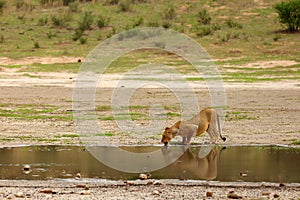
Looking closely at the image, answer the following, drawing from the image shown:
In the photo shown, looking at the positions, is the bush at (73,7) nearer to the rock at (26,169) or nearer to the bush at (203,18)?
the bush at (203,18)

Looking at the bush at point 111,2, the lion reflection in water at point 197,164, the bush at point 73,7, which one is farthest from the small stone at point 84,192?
the bush at point 111,2

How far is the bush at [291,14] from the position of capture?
3684 centimetres

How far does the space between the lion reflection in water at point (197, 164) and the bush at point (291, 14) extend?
24.0 meters

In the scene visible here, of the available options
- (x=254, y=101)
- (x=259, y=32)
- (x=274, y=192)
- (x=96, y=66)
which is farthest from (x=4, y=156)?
(x=259, y=32)

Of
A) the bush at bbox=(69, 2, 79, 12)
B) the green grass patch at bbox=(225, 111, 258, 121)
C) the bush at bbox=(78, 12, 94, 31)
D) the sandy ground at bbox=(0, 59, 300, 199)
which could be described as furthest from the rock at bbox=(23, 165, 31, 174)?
the bush at bbox=(69, 2, 79, 12)

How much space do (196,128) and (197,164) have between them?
6.53ft

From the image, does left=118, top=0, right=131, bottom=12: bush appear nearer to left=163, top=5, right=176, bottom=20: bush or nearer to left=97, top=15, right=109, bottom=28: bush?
left=163, top=5, right=176, bottom=20: bush

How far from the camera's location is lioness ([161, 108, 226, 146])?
47.1 feet

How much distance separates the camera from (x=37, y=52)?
110 ft

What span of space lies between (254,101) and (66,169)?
37.9 ft

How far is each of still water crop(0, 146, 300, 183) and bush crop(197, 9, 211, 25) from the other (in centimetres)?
2664

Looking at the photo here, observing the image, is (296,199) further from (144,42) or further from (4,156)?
(144,42)

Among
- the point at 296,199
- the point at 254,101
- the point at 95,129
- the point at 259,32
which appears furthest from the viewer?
the point at 259,32

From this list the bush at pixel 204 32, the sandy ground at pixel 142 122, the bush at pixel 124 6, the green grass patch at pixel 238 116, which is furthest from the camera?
the bush at pixel 124 6
